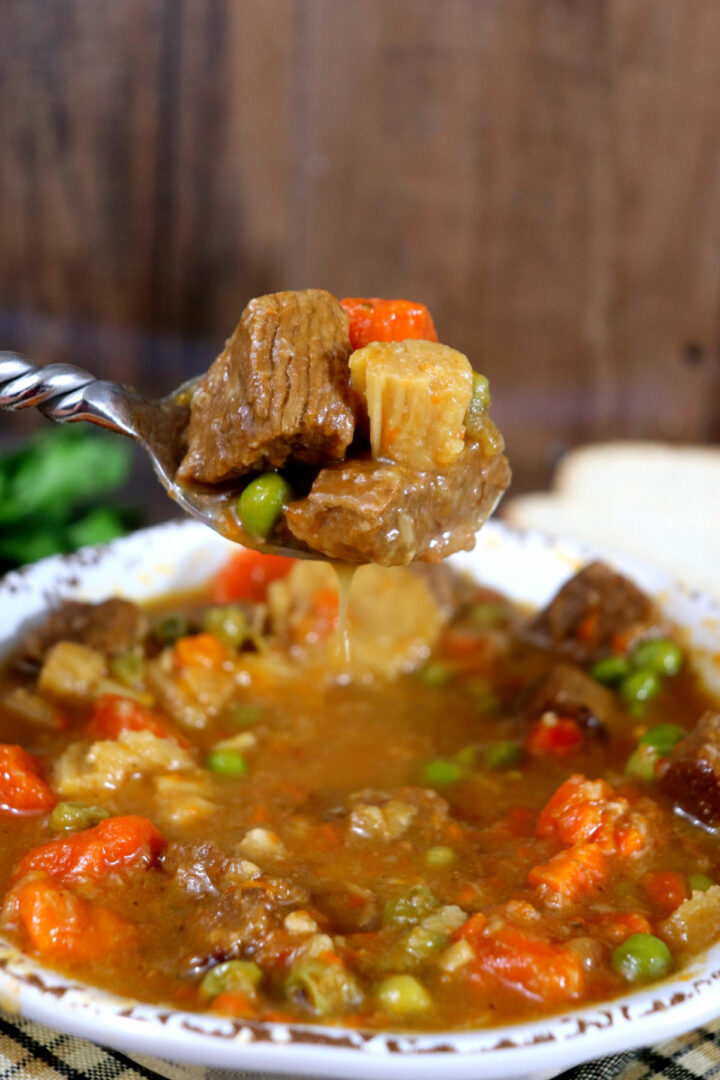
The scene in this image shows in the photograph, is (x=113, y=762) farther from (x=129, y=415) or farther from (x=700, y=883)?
(x=700, y=883)

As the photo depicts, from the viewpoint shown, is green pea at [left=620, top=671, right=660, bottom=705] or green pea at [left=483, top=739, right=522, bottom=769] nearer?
green pea at [left=483, top=739, right=522, bottom=769]

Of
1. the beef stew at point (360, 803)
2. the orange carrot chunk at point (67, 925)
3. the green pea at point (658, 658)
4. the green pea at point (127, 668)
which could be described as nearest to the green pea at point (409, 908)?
the beef stew at point (360, 803)

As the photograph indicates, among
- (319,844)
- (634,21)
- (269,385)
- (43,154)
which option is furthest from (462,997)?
(634,21)

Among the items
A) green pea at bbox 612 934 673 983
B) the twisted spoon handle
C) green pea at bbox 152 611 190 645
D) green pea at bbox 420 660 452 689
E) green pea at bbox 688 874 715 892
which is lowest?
green pea at bbox 420 660 452 689

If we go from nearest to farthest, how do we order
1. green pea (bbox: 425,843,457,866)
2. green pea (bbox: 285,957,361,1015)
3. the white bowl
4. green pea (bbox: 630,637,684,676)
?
the white bowl → green pea (bbox: 285,957,361,1015) → green pea (bbox: 425,843,457,866) → green pea (bbox: 630,637,684,676)

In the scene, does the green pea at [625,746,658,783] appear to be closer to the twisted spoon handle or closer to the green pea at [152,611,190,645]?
the green pea at [152,611,190,645]

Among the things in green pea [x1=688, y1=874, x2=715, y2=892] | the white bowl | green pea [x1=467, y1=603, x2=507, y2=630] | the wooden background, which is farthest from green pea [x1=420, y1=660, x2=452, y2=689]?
the wooden background

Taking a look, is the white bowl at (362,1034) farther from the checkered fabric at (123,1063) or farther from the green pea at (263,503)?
the green pea at (263,503)
